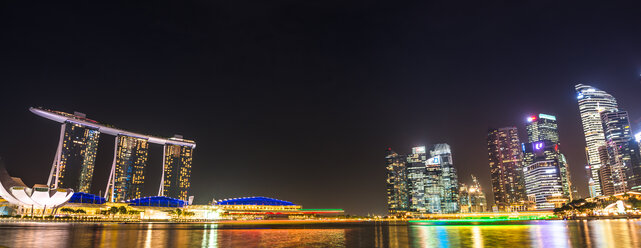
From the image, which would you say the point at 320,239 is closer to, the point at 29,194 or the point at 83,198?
the point at 29,194

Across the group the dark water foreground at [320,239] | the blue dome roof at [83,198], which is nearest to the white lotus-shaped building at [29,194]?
the blue dome roof at [83,198]

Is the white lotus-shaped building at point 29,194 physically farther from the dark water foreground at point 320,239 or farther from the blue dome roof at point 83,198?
the dark water foreground at point 320,239

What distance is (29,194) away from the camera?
141m

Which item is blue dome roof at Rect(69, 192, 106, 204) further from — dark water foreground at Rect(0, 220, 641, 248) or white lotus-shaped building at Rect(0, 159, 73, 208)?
dark water foreground at Rect(0, 220, 641, 248)

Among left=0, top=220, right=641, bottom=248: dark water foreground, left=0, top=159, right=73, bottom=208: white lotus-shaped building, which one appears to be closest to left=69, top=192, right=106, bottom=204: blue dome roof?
left=0, top=159, right=73, bottom=208: white lotus-shaped building

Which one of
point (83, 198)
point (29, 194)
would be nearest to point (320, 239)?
point (29, 194)

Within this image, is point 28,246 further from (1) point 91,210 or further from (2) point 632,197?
(2) point 632,197

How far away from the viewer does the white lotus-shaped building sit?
140m

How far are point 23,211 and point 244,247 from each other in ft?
551

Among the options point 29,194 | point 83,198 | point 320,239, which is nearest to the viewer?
point 320,239

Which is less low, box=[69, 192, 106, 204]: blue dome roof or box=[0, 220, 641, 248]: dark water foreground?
box=[69, 192, 106, 204]: blue dome roof

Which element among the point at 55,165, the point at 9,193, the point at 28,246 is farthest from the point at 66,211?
the point at 28,246

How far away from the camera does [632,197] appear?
585ft

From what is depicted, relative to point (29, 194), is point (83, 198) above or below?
below
